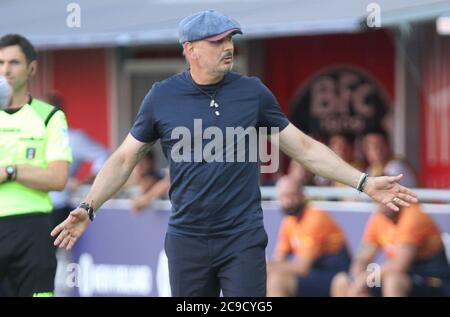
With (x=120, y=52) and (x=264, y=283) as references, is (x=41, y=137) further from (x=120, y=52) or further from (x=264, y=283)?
(x=120, y=52)

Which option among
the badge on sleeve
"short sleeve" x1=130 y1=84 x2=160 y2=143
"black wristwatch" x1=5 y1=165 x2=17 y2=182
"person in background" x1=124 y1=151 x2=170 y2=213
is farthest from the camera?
"person in background" x1=124 y1=151 x2=170 y2=213

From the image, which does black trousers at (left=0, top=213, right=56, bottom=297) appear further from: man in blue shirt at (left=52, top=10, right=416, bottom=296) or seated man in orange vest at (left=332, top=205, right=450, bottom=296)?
seated man in orange vest at (left=332, top=205, right=450, bottom=296)

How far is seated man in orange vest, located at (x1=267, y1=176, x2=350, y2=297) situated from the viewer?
358 inches

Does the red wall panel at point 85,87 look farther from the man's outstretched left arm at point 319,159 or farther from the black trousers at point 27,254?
the man's outstretched left arm at point 319,159

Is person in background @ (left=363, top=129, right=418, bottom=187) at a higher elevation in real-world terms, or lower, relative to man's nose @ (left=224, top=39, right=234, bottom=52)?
lower

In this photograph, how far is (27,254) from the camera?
6.74 meters

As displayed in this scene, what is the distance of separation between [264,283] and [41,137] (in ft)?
5.95

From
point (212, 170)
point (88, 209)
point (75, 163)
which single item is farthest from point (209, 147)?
point (75, 163)

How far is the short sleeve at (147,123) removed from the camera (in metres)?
5.84

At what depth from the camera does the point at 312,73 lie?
12.9 metres

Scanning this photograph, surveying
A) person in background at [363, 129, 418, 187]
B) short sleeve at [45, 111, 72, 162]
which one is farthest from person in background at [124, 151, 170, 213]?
short sleeve at [45, 111, 72, 162]

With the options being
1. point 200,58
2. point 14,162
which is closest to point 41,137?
point 14,162

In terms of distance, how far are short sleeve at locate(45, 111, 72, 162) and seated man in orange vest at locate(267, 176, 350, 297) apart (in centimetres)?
281
